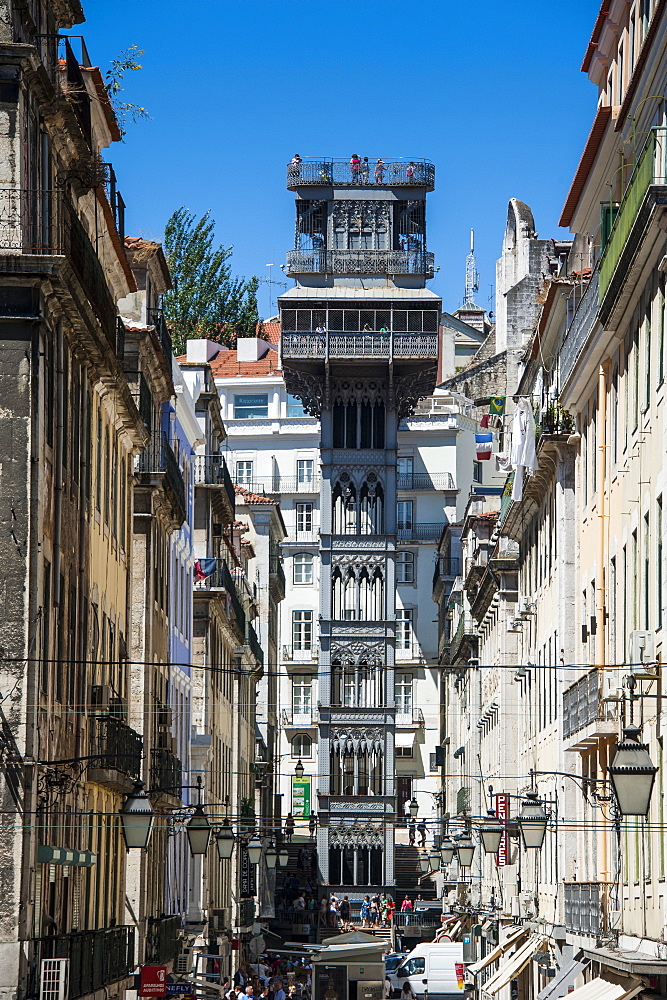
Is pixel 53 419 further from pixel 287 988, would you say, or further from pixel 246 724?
pixel 246 724

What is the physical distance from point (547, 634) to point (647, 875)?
18755 mm

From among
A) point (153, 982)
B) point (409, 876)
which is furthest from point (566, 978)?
point (409, 876)

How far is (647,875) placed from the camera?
26.2m

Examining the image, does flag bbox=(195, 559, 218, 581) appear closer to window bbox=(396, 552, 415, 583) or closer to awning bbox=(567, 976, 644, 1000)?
awning bbox=(567, 976, 644, 1000)

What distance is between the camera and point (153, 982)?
3425cm

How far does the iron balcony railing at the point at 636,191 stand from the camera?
23922 mm

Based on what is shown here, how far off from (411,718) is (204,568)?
185ft

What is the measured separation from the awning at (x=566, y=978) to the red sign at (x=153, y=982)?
6.69 meters

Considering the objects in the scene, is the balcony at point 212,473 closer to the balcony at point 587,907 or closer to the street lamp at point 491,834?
the street lamp at point 491,834

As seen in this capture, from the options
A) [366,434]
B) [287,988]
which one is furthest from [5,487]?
[366,434]

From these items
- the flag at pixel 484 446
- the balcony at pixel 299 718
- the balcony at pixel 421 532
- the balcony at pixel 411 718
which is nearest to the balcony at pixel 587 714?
the flag at pixel 484 446

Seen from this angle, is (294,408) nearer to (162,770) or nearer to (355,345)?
(355,345)

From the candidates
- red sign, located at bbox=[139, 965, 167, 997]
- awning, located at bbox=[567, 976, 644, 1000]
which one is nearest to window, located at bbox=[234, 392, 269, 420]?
red sign, located at bbox=[139, 965, 167, 997]

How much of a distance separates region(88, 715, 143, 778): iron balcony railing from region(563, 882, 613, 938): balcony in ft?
24.4
